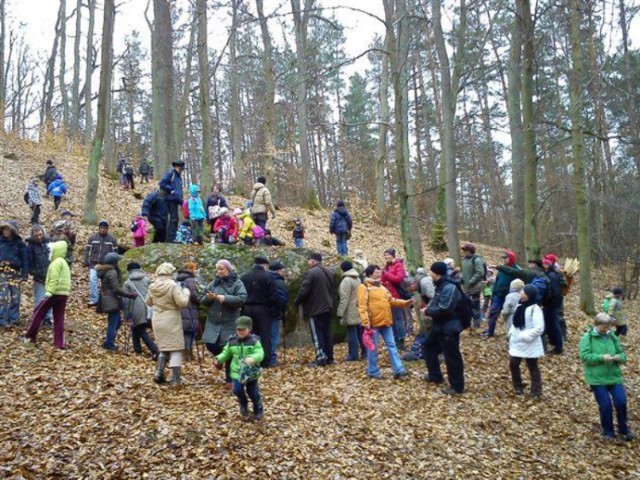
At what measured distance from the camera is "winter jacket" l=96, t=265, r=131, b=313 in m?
8.78

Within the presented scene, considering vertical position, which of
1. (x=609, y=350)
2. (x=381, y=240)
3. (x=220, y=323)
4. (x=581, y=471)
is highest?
(x=381, y=240)

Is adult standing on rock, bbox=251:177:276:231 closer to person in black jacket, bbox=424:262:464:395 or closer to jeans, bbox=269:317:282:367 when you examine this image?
jeans, bbox=269:317:282:367

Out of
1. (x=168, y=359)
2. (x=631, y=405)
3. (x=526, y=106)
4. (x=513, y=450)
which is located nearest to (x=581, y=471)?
(x=513, y=450)

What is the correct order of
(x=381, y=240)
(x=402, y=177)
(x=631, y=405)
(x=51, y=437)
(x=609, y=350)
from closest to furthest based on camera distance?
(x=51, y=437) < (x=609, y=350) < (x=631, y=405) < (x=402, y=177) < (x=381, y=240)

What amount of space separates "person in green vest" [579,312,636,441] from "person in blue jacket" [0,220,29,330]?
8734 mm

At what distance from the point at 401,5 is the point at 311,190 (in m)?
11.7

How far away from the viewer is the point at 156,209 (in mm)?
11492

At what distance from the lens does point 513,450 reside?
6.70 m

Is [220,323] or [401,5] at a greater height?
[401,5]

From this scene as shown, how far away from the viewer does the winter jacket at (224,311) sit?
25.1 ft

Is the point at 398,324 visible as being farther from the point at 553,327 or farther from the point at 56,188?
the point at 56,188

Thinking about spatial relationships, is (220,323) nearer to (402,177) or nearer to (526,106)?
(402,177)

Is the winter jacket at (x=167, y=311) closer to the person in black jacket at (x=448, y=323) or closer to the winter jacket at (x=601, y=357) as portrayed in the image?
the person in black jacket at (x=448, y=323)

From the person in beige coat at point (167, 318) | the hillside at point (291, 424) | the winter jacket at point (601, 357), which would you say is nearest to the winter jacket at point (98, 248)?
the hillside at point (291, 424)
